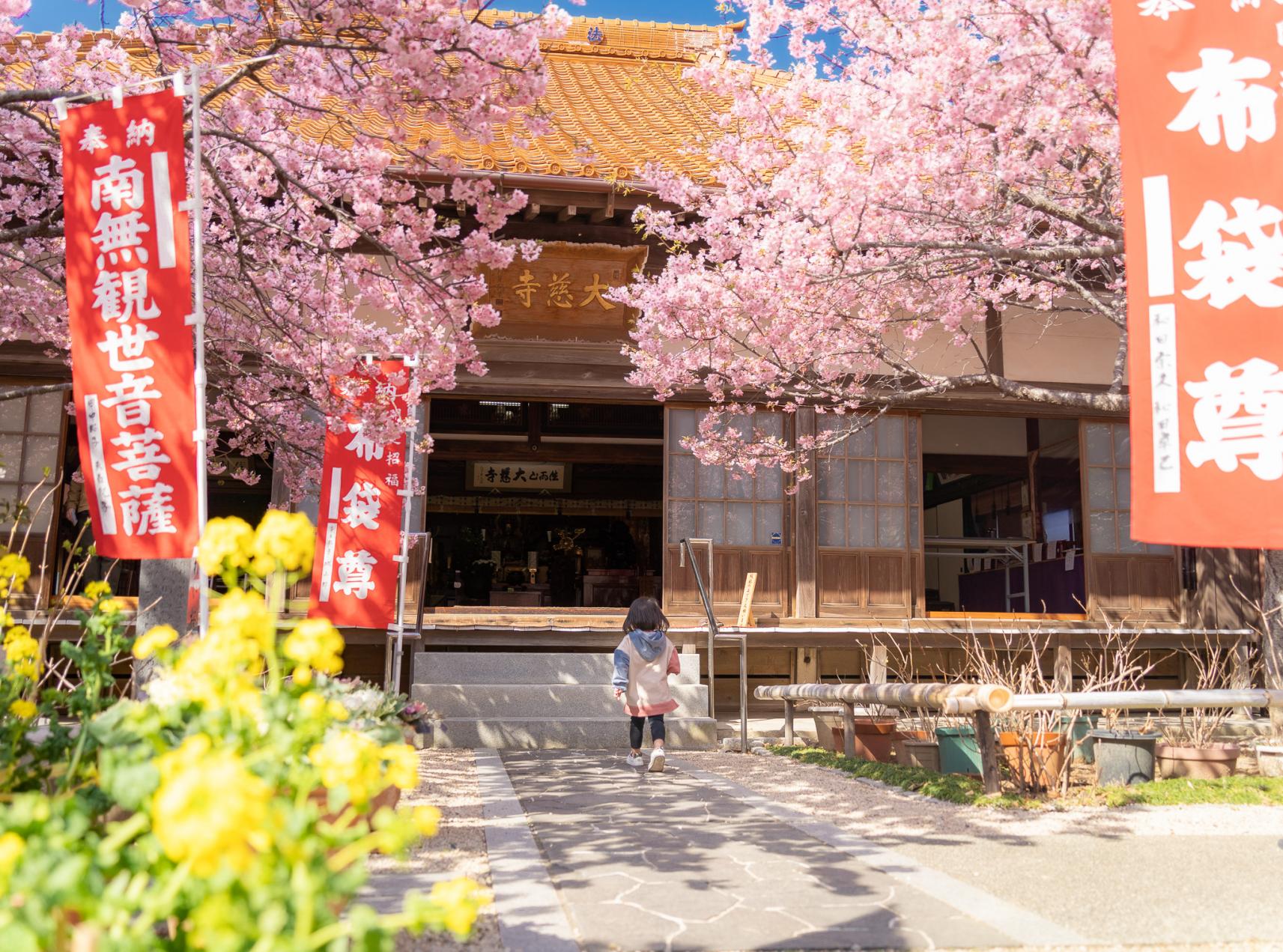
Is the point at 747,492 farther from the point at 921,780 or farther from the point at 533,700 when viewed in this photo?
the point at 921,780

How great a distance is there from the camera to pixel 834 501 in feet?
36.1

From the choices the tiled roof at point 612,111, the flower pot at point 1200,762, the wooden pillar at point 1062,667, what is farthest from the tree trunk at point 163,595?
the flower pot at point 1200,762

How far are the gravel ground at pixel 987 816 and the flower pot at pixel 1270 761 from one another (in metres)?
1.27

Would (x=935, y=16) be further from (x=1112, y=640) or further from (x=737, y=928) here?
(x=1112, y=640)

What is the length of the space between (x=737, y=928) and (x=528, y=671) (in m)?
6.58

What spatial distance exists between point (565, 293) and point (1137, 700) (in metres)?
6.56

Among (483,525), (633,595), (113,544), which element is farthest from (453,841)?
(483,525)

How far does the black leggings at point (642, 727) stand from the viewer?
7.42 meters

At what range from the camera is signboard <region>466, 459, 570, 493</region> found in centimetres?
1628

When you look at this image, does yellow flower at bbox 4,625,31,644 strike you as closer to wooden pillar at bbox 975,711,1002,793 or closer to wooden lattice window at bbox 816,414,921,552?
wooden pillar at bbox 975,711,1002,793

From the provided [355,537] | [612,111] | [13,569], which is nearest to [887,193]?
[355,537]

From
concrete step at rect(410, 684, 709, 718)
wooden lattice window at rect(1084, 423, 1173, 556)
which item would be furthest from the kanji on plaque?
wooden lattice window at rect(1084, 423, 1173, 556)

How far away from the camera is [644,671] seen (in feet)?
24.7

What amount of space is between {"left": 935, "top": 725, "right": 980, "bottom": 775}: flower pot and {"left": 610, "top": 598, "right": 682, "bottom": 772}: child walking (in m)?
2.04
